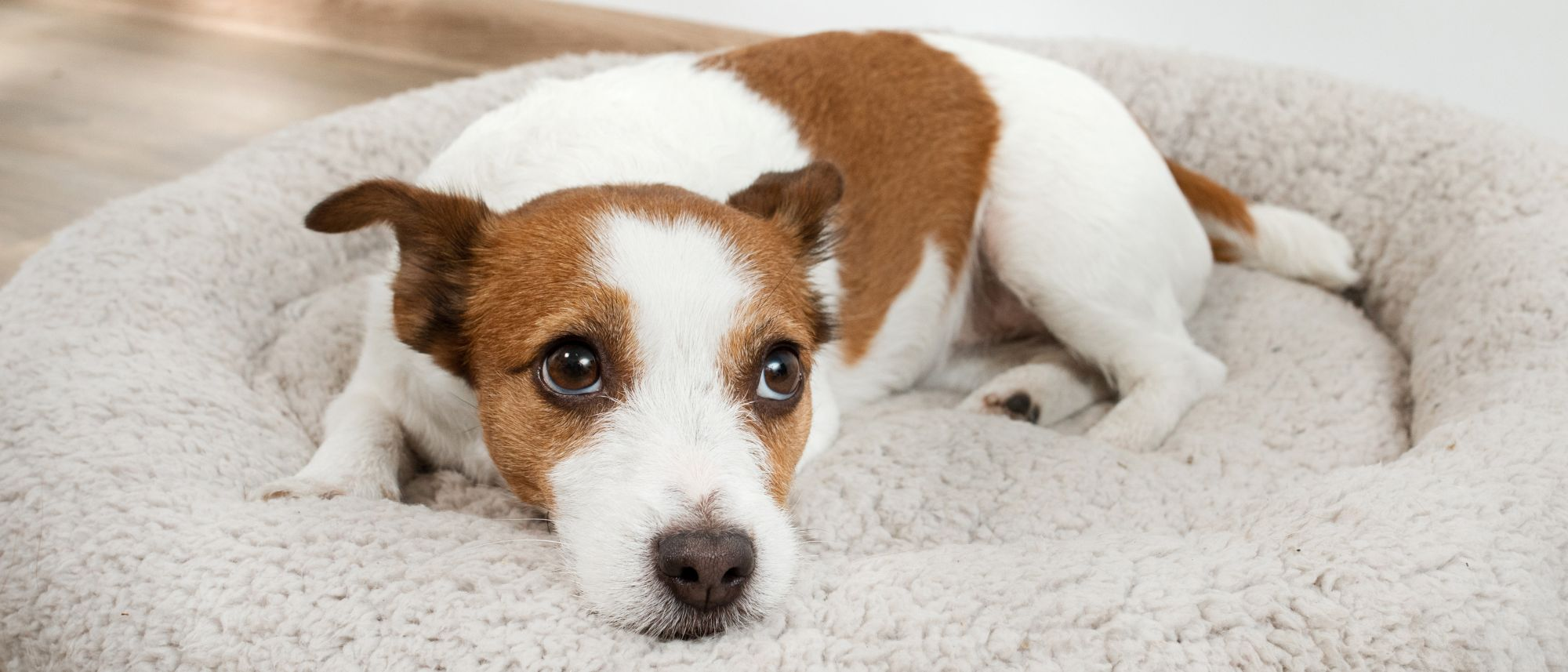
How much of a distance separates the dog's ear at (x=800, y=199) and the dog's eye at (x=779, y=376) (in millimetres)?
309

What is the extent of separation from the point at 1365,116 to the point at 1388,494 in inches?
66.9

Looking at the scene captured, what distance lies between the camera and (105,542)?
6.32 ft

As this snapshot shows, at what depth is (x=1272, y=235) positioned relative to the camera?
3.26 m

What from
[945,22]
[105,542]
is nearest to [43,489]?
[105,542]

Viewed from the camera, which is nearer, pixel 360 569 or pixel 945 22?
pixel 360 569

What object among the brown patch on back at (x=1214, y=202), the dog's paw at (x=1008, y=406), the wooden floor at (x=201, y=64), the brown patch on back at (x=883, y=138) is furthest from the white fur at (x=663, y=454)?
the wooden floor at (x=201, y=64)

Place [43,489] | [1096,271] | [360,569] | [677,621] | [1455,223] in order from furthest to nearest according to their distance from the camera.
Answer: [1455,223]
[1096,271]
[43,489]
[360,569]
[677,621]

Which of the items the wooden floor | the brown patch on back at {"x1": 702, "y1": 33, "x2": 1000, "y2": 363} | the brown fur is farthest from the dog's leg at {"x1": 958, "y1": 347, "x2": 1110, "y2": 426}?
the wooden floor

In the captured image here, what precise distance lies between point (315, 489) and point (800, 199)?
0.97 m

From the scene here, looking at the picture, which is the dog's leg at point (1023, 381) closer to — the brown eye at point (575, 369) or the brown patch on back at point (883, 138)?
the brown patch on back at point (883, 138)

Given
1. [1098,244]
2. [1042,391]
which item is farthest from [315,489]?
[1098,244]

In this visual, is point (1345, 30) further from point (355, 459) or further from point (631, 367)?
point (355, 459)

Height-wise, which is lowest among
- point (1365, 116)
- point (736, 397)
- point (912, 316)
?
point (912, 316)

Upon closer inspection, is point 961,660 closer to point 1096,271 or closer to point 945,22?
point 1096,271
